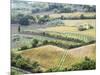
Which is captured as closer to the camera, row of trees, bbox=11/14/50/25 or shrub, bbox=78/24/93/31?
row of trees, bbox=11/14/50/25

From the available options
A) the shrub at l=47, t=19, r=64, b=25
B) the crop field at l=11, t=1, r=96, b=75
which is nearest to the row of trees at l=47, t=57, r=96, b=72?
the crop field at l=11, t=1, r=96, b=75

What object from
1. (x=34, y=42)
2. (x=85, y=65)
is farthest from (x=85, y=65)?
(x=34, y=42)

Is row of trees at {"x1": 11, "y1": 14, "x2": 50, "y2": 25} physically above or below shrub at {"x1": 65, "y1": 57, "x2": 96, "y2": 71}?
above

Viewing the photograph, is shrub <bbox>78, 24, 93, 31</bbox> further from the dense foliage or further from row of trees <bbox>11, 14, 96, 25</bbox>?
the dense foliage

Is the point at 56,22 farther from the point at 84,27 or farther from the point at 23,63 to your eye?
the point at 23,63

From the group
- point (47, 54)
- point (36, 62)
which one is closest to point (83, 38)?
point (47, 54)

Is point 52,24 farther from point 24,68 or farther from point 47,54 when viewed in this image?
point 24,68

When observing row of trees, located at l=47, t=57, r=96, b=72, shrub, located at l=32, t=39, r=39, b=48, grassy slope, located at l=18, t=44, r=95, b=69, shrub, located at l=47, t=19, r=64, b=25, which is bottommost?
row of trees, located at l=47, t=57, r=96, b=72
